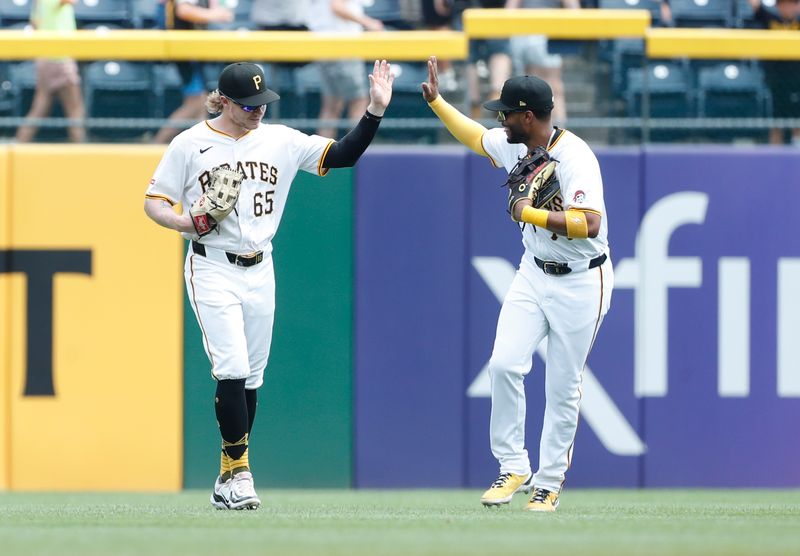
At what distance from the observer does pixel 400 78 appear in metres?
7.88

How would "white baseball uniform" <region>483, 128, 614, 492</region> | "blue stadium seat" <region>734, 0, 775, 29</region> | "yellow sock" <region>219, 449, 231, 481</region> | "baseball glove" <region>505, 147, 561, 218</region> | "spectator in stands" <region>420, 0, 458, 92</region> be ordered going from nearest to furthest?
"baseball glove" <region>505, 147, 561, 218</region>, "yellow sock" <region>219, 449, 231, 481</region>, "white baseball uniform" <region>483, 128, 614, 492</region>, "blue stadium seat" <region>734, 0, 775, 29</region>, "spectator in stands" <region>420, 0, 458, 92</region>

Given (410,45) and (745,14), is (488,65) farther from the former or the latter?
(745,14)

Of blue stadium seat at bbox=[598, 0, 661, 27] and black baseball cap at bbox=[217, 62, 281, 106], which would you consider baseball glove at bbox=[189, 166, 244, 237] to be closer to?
black baseball cap at bbox=[217, 62, 281, 106]

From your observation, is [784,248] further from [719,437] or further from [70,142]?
[70,142]

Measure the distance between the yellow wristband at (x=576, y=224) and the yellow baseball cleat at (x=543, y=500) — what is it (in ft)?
3.85

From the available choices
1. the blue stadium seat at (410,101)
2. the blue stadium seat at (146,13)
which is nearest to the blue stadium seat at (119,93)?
the blue stadium seat at (146,13)

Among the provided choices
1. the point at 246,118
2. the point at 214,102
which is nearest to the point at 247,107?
the point at 246,118

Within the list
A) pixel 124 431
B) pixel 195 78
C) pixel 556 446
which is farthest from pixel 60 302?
pixel 556 446

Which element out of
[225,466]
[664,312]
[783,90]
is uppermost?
[783,90]

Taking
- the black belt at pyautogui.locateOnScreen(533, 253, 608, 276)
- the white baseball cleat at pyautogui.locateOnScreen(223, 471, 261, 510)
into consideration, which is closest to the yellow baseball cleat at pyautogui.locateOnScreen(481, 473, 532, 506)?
the black belt at pyautogui.locateOnScreen(533, 253, 608, 276)

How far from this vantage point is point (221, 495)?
602 cm

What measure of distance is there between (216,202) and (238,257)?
0.32 metres

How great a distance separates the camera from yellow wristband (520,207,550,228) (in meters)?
5.76

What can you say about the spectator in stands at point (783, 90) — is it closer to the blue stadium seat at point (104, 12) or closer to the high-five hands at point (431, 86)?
the high-five hands at point (431, 86)
